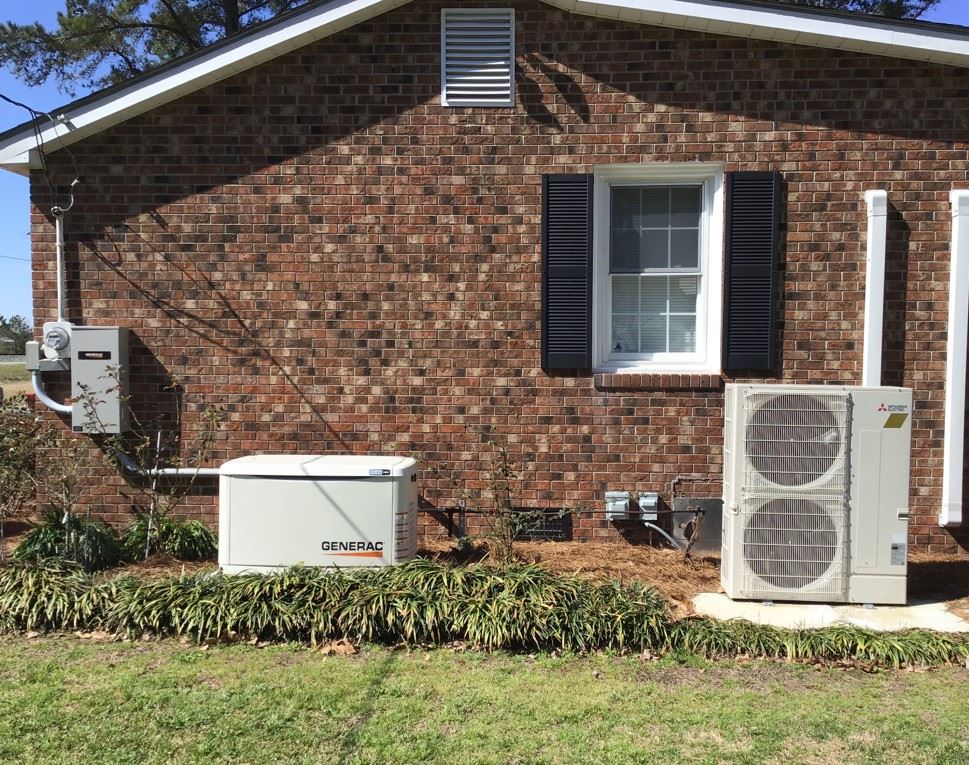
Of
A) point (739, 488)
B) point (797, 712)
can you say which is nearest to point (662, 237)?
point (739, 488)

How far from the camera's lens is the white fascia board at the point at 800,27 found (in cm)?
621

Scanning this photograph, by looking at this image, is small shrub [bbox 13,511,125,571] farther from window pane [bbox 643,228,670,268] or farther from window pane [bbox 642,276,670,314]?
window pane [bbox 643,228,670,268]

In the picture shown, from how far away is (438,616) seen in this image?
4.85 m

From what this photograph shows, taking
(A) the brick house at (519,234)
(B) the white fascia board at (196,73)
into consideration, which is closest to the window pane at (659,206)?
(A) the brick house at (519,234)

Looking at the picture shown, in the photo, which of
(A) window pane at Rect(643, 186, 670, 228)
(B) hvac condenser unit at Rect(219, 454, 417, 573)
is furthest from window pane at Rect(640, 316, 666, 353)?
(B) hvac condenser unit at Rect(219, 454, 417, 573)

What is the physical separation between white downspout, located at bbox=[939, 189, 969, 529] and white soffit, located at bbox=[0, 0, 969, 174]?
1.30 m

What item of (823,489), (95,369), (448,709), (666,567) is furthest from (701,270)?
(95,369)

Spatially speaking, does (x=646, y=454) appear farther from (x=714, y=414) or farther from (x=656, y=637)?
(x=656, y=637)

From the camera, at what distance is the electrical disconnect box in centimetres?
671

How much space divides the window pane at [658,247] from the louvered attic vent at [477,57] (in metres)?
1.67

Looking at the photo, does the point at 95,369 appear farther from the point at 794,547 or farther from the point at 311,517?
the point at 794,547

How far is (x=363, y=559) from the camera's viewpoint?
558 centimetres

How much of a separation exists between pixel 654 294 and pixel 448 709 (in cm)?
421

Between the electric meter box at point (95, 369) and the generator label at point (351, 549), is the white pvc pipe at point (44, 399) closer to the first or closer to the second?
the electric meter box at point (95, 369)
